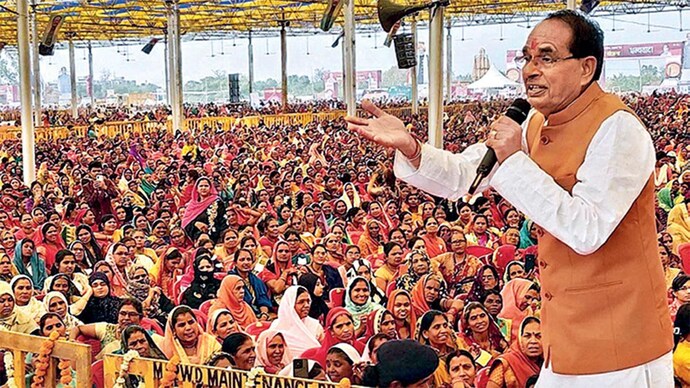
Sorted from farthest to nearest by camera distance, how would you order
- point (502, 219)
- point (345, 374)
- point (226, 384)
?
point (502, 219), point (345, 374), point (226, 384)

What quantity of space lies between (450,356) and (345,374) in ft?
1.77

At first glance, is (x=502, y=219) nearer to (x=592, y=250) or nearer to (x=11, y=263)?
(x=11, y=263)

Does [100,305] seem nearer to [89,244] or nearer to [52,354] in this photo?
[89,244]

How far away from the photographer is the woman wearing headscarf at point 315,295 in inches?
237

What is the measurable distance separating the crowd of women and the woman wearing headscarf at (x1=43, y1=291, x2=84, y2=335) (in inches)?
0.4

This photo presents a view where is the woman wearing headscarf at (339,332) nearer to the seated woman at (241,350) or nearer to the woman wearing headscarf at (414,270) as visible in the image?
the seated woman at (241,350)

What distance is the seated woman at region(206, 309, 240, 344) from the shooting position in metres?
5.19

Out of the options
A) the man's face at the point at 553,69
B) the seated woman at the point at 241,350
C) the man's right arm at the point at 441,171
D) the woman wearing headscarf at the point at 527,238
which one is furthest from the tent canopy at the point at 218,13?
the man's face at the point at 553,69

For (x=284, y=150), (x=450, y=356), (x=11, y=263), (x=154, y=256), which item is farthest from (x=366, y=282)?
(x=284, y=150)

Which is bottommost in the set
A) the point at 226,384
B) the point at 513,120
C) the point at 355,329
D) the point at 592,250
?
the point at 355,329

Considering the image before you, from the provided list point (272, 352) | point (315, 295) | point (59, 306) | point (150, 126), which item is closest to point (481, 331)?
point (272, 352)

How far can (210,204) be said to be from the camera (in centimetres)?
945

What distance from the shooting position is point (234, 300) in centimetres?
600

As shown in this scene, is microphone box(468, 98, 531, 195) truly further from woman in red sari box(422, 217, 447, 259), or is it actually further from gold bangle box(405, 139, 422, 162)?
woman in red sari box(422, 217, 447, 259)
